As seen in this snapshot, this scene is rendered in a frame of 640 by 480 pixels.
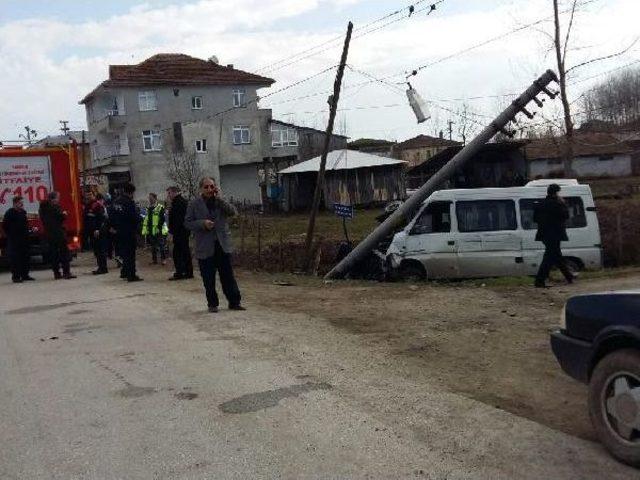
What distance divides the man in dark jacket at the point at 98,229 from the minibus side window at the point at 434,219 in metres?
6.96

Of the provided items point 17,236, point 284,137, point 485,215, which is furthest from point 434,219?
point 284,137

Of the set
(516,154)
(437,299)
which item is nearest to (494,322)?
(437,299)

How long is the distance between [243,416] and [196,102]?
54.1 meters

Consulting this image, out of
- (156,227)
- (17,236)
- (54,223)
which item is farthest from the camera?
(156,227)

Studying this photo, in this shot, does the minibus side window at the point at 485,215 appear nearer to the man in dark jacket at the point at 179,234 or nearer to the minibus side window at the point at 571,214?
the minibus side window at the point at 571,214

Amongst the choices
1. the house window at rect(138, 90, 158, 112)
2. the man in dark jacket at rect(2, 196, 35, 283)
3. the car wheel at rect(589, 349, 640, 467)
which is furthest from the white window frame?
the car wheel at rect(589, 349, 640, 467)

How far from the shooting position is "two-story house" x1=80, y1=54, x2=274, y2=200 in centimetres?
5456

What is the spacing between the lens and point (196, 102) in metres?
57.3

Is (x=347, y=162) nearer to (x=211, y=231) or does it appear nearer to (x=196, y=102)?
(x=196, y=102)

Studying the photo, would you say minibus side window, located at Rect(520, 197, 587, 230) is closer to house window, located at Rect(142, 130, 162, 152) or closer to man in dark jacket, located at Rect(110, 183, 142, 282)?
man in dark jacket, located at Rect(110, 183, 142, 282)

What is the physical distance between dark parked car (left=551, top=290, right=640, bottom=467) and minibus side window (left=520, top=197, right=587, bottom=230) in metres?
9.92

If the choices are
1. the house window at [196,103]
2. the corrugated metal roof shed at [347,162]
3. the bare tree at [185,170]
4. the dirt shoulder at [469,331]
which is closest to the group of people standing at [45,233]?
the dirt shoulder at [469,331]

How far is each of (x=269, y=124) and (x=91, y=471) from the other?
2226 inches

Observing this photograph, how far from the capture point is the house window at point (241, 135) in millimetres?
58062
